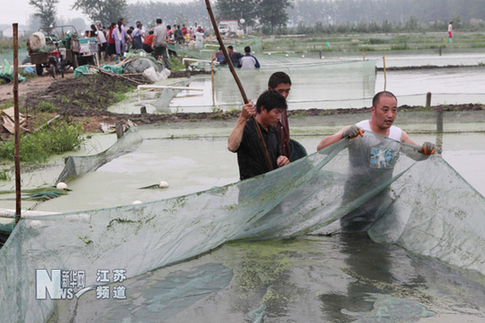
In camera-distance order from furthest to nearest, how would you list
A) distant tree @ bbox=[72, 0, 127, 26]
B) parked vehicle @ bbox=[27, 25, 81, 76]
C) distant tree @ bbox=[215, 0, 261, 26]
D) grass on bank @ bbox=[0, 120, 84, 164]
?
distant tree @ bbox=[215, 0, 261, 26] → distant tree @ bbox=[72, 0, 127, 26] → parked vehicle @ bbox=[27, 25, 81, 76] → grass on bank @ bbox=[0, 120, 84, 164]

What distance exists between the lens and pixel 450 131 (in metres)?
9.88

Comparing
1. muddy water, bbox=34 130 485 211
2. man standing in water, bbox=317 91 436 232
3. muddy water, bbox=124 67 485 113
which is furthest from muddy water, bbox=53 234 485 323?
muddy water, bbox=124 67 485 113

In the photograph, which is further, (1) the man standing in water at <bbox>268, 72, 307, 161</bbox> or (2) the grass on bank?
(2) the grass on bank

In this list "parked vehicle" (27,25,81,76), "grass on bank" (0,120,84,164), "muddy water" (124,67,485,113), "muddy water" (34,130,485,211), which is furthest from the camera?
"parked vehicle" (27,25,81,76)

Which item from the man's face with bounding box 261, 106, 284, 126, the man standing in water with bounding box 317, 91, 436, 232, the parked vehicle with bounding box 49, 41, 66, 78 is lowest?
the man standing in water with bounding box 317, 91, 436, 232

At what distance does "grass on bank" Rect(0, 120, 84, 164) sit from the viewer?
27.2 ft

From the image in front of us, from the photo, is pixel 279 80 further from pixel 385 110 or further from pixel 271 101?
pixel 385 110

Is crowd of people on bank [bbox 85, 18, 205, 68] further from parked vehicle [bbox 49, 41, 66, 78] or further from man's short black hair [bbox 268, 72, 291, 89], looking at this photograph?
man's short black hair [bbox 268, 72, 291, 89]

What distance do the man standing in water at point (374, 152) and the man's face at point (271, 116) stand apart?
0.41 m

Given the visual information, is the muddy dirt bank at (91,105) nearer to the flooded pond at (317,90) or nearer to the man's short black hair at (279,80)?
the flooded pond at (317,90)

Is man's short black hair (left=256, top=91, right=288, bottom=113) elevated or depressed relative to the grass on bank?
elevated

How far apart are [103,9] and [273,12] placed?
23851 millimetres

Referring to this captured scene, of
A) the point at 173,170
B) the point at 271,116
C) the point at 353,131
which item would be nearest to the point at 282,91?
the point at 271,116

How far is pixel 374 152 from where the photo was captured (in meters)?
4.05
